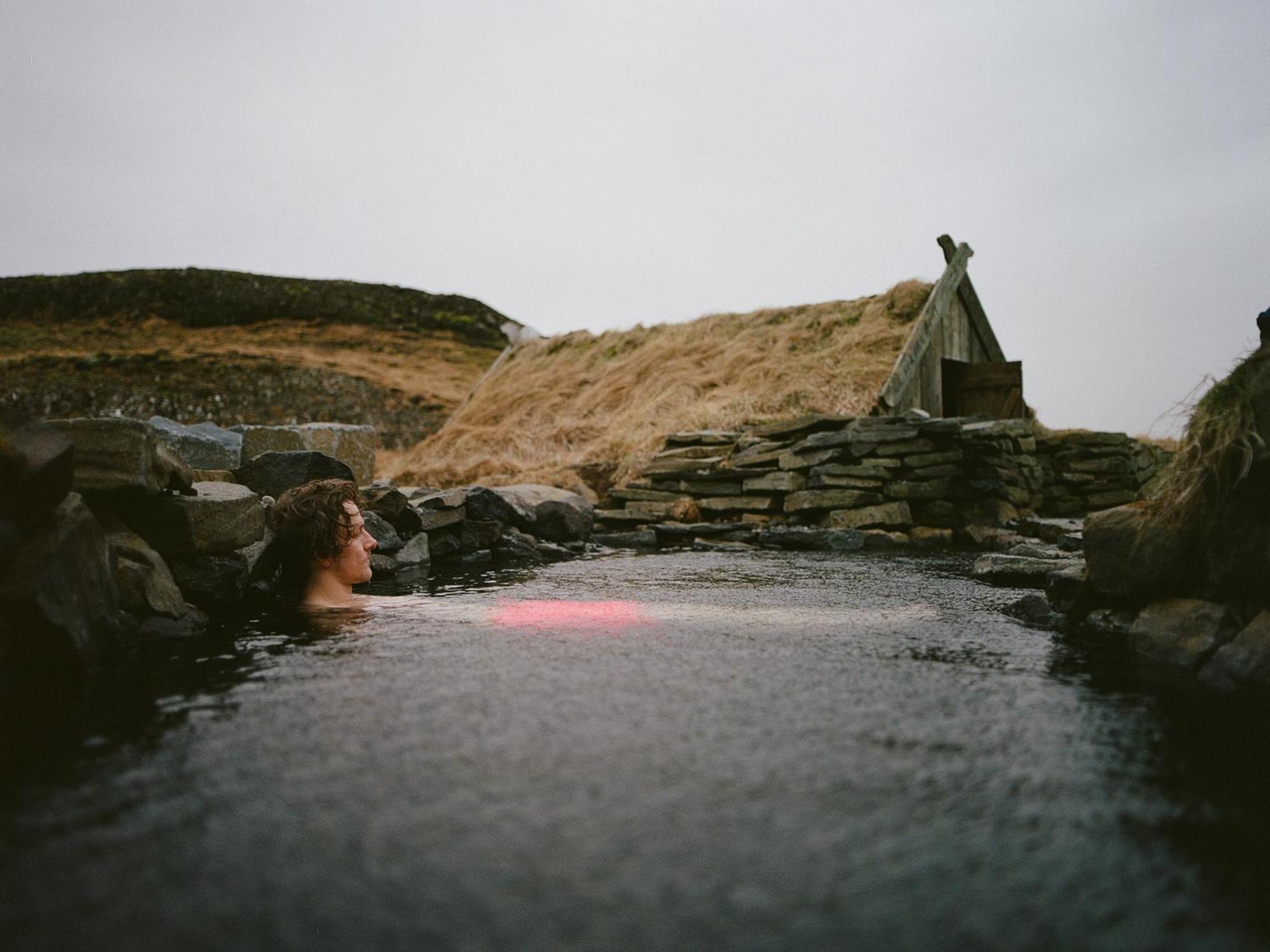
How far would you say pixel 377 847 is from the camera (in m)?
1.83

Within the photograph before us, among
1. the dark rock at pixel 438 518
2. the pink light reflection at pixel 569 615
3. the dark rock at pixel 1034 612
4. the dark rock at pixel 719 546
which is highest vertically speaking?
the dark rock at pixel 438 518

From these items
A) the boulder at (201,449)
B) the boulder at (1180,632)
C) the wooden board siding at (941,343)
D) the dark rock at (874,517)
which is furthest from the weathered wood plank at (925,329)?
the boulder at (201,449)

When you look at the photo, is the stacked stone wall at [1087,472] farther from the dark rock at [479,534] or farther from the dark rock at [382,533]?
the dark rock at [382,533]

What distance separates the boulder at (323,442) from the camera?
837 centimetres

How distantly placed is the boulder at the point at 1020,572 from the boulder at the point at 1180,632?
2026mm

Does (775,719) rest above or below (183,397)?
below

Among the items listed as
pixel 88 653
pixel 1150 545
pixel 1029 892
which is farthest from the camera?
pixel 1150 545

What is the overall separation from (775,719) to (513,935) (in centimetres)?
142

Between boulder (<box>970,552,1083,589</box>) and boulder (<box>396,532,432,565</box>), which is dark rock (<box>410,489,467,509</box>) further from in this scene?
boulder (<box>970,552,1083,589</box>)

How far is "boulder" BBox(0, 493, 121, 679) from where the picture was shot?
119 inches

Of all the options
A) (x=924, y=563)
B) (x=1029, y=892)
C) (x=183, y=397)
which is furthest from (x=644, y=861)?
(x=183, y=397)

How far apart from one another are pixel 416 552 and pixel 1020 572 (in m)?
5.13

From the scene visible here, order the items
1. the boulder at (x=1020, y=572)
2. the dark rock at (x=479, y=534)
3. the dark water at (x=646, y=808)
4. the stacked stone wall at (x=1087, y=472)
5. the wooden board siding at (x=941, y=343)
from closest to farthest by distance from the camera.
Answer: the dark water at (x=646, y=808), the boulder at (x=1020, y=572), the dark rock at (x=479, y=534), the stacked stone wall at (x=1087, y=472), the wooden board siding at (x=941, y=343)

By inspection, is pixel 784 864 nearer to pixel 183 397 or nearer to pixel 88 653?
pixel 88 653
